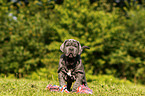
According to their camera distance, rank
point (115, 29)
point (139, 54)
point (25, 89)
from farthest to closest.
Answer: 1. point (139, 54)
2. point (115, 29)
3. point (25, 89)

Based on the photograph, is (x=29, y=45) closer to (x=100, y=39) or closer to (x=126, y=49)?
(x=100, y=39)

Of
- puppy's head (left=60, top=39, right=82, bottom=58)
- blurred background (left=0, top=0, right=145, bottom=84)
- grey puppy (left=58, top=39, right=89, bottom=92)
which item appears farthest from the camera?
blurred background (left=0, top=0, right=145, bottom=84)

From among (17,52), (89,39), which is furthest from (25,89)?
(17,52)

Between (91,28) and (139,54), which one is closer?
(91,28)

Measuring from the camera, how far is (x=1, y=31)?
2016cm

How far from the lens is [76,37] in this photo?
18.0 metres

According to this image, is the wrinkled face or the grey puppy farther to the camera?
the grey puppy

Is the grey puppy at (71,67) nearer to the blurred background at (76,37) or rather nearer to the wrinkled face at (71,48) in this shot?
the wrinkled face at (71,48)

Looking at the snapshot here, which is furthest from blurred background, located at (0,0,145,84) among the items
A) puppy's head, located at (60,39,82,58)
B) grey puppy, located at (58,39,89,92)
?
puppy's head, located at (60,39,82,58)

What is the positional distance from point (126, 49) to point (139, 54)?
173 cm

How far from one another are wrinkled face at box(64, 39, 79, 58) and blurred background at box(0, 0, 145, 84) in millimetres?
12049

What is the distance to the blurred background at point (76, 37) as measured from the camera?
61.5 ft

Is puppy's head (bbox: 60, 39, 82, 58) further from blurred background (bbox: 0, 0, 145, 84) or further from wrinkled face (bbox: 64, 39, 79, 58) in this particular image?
blurred background (bbox: 0, 0, 145, 84)

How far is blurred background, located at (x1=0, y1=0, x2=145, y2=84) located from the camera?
1875 centimetres
